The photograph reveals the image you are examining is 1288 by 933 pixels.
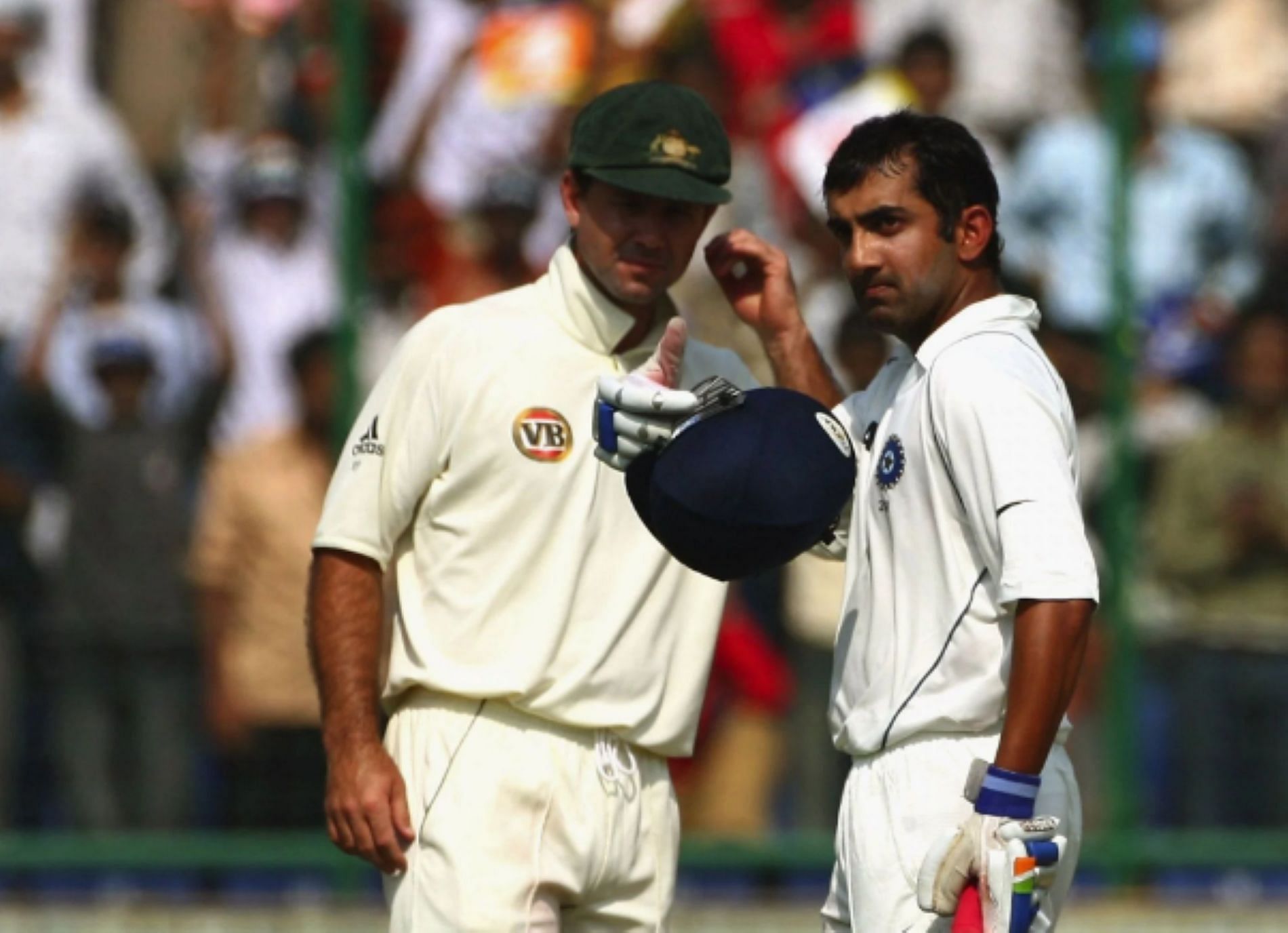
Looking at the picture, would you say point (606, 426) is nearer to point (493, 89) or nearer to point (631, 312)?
point (631, 312)

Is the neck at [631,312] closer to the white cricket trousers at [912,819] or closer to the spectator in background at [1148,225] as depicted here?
the white cricket trousers at [912,819]

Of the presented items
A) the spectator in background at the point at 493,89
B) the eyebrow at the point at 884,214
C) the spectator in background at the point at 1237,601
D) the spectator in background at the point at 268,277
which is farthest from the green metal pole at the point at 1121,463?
the eyebrow at the point at 884,214

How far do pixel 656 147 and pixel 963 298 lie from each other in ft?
2.73

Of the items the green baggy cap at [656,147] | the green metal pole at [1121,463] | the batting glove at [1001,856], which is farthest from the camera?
the green metal pole at [1121,463]

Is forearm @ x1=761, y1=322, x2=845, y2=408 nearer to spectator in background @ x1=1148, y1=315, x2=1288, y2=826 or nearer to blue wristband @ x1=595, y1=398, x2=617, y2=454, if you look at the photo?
blue wristband @ x1=595, y1=398, x2=617, y2=454

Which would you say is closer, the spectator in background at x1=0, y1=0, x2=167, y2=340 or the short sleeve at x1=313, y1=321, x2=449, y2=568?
the short sleeve at x1=313, y1=321, x2=449, y2=568

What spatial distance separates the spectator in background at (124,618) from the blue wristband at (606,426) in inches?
169

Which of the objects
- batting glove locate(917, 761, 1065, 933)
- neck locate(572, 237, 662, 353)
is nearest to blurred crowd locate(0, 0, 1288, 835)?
neck locate(572, 237, 662, 353)

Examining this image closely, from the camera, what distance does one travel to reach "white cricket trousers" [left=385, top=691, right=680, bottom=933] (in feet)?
16.2

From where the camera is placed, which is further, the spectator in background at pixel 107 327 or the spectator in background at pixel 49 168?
the spectator in background at pixel 49 168

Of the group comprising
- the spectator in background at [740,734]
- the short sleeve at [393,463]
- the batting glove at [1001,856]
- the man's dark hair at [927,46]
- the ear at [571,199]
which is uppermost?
the man's dark hair at [927,46]

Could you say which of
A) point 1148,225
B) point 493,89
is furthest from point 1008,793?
point 493,89

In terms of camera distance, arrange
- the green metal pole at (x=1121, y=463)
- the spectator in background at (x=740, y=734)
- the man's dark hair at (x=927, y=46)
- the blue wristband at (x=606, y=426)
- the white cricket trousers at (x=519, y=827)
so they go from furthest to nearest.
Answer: the man's dark hair at (x=927, y=46) → the green metal pole at (x=1121, y=463) → the spectator in background at (x=740, y=734) → the white cricket trousers at (x=519, y=827) → the blue wristband at (x=606, y=426)

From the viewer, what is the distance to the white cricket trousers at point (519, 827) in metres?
4.95
